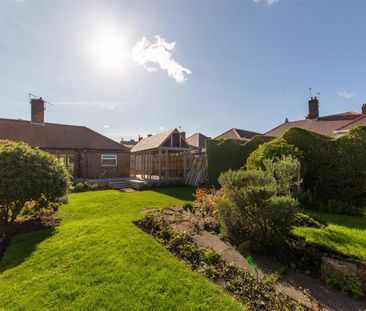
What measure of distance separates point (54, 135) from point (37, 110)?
3035 millimetres

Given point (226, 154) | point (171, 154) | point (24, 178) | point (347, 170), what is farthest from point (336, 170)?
point (171, 154)

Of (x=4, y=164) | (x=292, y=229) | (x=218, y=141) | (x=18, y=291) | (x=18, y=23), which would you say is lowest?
(x=18, y=291)

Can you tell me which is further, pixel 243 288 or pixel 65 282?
pixel 65 282

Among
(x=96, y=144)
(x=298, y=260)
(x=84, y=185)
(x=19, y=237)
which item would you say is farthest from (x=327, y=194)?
(x=96, y=144)

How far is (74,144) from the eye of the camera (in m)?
18.8

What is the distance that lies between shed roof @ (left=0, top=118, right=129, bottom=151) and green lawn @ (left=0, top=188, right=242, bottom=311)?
47.7 feet

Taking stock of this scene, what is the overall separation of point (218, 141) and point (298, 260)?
11.4 meters

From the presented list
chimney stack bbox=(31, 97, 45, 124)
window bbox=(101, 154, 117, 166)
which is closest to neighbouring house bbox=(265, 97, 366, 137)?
window bbox=(101, 154, 117, 166)

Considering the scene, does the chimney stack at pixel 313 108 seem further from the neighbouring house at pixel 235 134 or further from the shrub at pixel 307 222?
the shrub at pixel 307 222

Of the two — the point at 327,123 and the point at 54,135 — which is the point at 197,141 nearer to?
the point at 327,123

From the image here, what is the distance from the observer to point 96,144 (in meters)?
Answer: 19.9

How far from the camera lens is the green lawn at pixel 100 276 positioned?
3.00 metres

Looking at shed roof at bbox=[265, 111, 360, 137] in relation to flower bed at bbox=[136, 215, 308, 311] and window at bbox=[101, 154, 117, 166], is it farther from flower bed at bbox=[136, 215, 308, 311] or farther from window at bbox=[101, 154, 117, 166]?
flower bed at bbox=[136, 215, 308, 311]

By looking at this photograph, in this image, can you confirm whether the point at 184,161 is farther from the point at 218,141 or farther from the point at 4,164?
the point at 4,164
